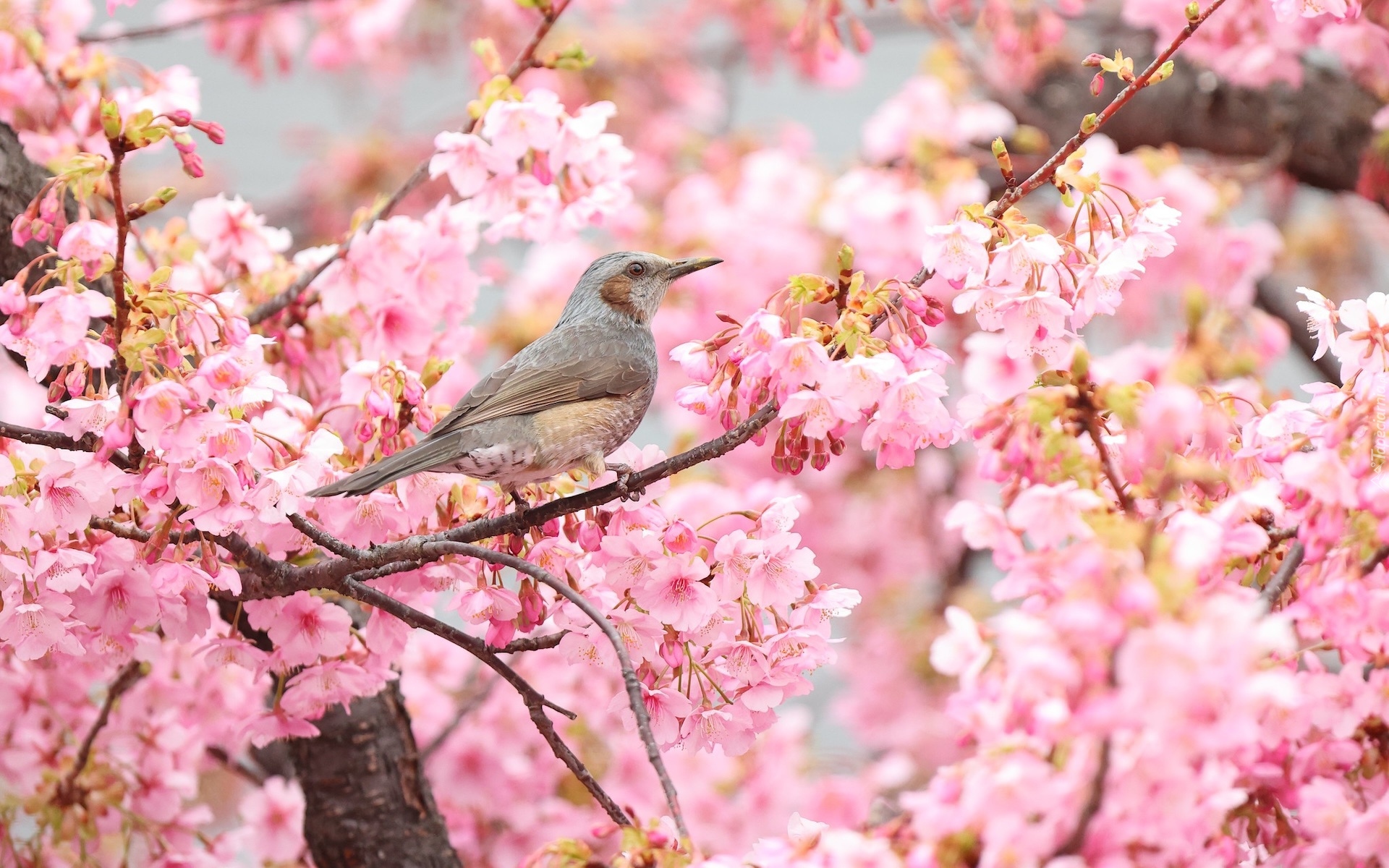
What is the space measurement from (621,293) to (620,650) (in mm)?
1267

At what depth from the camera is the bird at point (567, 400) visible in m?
1.84

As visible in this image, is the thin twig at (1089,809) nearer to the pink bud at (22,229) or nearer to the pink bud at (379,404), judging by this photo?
the pink bud at (379,404)

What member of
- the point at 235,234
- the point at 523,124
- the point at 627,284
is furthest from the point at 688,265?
the point at 235,234

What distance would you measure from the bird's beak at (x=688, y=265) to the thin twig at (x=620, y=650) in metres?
0.89

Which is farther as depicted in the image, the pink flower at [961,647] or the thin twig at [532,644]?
the thin twig at [532,644]

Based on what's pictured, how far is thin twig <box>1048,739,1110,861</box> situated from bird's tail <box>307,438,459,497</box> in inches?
38.0

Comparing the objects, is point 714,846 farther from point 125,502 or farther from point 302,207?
point 302,207

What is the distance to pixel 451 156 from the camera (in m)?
2.12

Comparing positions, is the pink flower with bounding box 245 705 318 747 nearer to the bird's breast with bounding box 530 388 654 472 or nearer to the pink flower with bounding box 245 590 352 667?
Answer: the pink flower with bounding box 245 590 352 667

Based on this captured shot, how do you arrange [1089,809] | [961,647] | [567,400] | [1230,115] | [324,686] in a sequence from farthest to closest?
[1230,115]
[567,400]
[324,686]
[961,647]
[1089,809]

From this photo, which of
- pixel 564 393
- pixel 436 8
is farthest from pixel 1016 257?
pixel 436 8

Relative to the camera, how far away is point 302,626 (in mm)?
1809

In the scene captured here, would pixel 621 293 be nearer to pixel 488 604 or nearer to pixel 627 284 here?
pixel 627 284

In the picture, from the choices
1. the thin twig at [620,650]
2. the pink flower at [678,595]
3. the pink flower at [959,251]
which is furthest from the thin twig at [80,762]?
the pink flower at [959,251]
